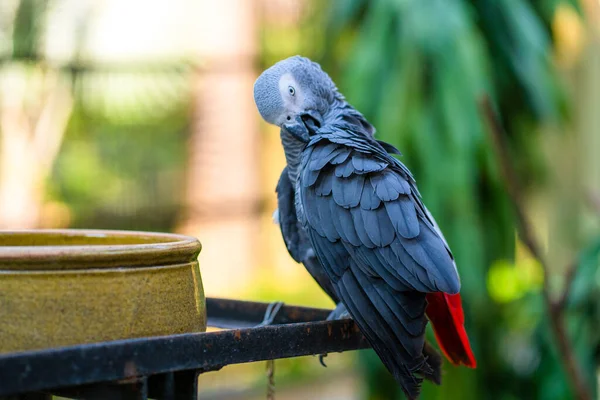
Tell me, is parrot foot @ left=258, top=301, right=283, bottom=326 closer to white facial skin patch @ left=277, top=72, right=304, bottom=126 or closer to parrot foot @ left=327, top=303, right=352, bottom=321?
parrot foot @ left=327, top=303, right=352, bottom=321

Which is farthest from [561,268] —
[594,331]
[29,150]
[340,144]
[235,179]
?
[340,144]

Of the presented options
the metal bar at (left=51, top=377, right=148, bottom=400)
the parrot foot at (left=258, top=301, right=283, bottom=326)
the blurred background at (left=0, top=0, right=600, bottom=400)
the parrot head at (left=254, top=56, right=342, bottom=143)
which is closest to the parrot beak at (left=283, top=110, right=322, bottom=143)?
the parrot head at (left=254, top=56, right=342, bottom=143)

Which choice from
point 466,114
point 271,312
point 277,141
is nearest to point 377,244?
point 271,312

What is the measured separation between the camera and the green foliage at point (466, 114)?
2.30 m

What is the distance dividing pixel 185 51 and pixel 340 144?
231 cm

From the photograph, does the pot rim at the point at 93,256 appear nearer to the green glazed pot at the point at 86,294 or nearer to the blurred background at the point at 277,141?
the green glazed pot at the point at 86,294

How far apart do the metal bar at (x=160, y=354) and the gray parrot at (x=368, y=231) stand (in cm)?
7

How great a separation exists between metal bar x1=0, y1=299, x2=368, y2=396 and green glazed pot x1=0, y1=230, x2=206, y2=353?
3cm

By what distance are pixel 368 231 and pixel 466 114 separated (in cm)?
150

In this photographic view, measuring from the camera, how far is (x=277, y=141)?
348 cm

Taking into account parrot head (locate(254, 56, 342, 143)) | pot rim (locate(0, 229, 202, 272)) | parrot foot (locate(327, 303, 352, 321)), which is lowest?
parrot foot (locate(327, 303, 352, 321))

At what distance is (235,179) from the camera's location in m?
3.38

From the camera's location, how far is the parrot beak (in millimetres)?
1089

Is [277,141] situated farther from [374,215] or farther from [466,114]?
[374,215]
